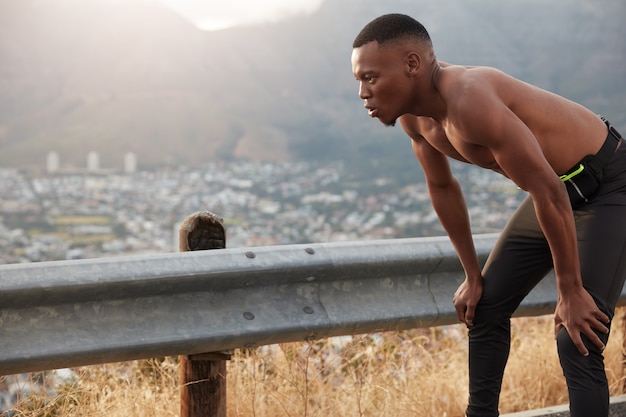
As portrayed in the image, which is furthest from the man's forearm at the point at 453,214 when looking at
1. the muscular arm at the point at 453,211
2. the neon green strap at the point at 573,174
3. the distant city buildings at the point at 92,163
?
the distant city buildings at the point at 92,163

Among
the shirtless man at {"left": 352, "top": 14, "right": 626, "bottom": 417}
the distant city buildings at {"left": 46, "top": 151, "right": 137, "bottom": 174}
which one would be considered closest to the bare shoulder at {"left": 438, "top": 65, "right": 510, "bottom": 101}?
the shirtless man at {"left": 352, "top": 14, "right": 626, "bottom": 417}

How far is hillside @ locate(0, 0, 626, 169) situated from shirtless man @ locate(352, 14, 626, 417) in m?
48.3

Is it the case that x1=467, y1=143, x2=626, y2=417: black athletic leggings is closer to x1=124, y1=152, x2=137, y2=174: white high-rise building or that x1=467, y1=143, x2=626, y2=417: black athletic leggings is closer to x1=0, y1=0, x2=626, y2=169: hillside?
x1=124, y1=152, x2=137, y2=174: white high-rise building

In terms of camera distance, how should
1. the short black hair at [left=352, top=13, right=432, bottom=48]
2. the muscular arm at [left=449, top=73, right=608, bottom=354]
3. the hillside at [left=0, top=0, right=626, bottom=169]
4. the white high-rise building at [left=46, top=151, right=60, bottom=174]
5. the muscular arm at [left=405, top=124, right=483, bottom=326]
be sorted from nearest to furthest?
the muscular arm at [left=449, top=73, right=608, bottom=354] → the short black hair at [left=352, top=13, right=432, bottom=48] → the muscular arm at [left=405, top=124, right=483, bottom=326] → the white high-rise building at [left=46, top=151, right=60, bottom=174] → the hillside at [left=0, top=0, right=626, bottom=169]

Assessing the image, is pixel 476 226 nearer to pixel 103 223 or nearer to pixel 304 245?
pixel 103 223

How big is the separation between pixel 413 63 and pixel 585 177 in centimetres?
74

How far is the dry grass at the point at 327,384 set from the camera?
3480 mm

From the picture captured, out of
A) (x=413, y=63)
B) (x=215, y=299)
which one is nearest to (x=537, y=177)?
(x=413, y=63)

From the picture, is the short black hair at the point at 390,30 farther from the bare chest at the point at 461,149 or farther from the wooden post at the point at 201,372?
the wooden post at the point at 201,372

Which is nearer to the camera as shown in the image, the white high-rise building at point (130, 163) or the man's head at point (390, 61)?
the man's head at point (390, 61)

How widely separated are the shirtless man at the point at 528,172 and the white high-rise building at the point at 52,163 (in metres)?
47.4

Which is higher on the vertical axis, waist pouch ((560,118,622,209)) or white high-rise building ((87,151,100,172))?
white high-rise building ((87,151,100,172))

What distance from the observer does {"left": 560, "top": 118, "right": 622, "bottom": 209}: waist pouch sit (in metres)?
2.93

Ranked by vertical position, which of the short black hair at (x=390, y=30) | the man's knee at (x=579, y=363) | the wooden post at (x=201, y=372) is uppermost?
the short black hair at (x=390, y=30)
